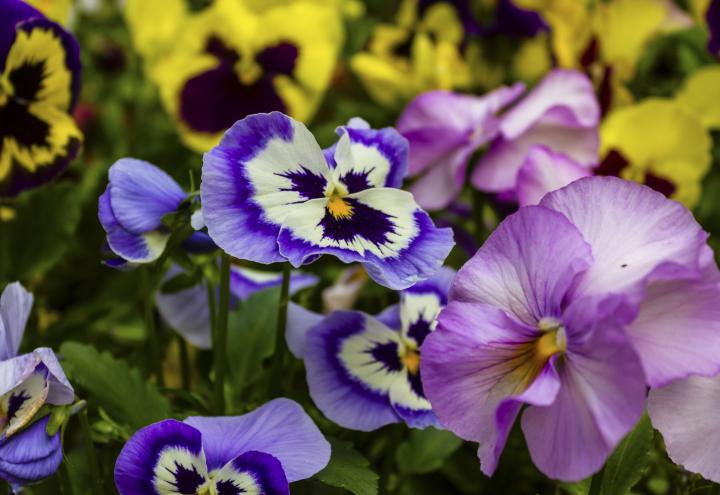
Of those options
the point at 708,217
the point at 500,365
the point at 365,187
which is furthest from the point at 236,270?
the point at 708,217

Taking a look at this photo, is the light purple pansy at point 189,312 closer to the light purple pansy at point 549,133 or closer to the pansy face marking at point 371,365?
the pansy face marking at point 371,365

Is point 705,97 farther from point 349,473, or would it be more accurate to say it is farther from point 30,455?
point 30,455

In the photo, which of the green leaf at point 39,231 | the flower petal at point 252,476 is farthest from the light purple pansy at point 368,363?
the green leaf at point 39,231

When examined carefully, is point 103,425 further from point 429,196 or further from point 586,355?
point 429,196

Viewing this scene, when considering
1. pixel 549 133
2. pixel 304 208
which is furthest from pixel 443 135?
pixel 304 208

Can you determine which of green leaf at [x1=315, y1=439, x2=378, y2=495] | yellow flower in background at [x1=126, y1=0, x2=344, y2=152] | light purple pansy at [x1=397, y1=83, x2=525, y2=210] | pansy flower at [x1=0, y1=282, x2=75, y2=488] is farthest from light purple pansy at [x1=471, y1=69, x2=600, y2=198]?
pansy flower at [x1=0, y1=282, x2=75, y2=488]
